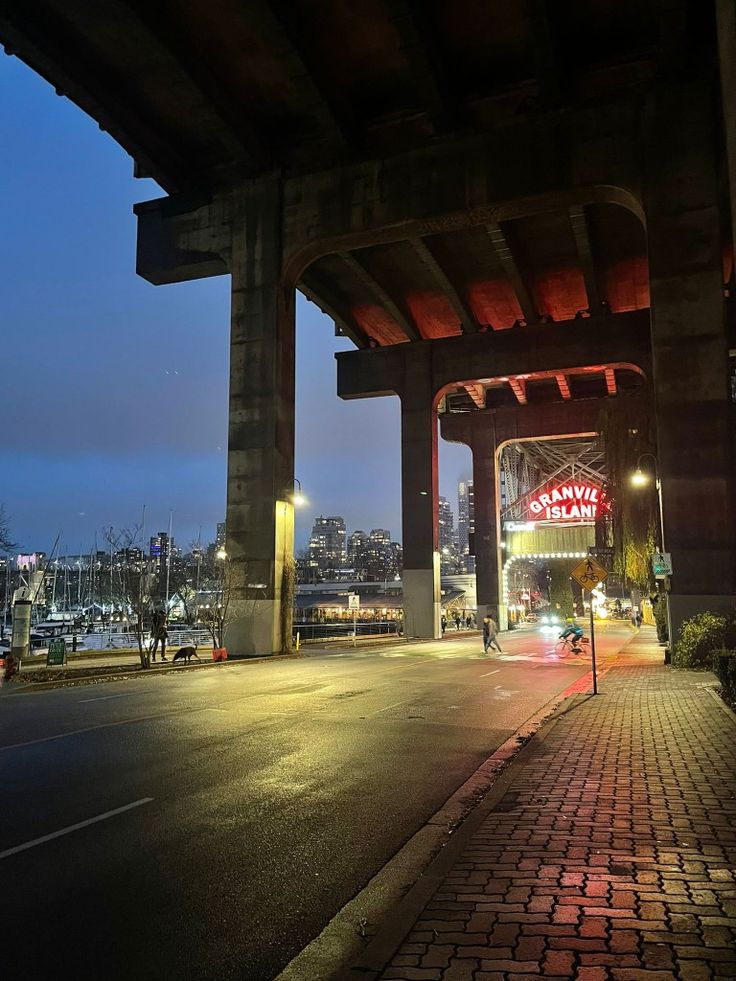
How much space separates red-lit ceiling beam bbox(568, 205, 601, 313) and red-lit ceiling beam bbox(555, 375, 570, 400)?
9.02 meters

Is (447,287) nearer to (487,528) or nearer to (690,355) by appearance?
(690,355)

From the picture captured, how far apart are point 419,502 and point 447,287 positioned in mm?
12599

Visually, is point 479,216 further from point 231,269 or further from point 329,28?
point 231,269

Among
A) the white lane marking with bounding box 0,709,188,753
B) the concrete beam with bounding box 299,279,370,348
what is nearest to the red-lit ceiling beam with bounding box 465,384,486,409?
the concrete beam with bounding box 299,279,370,348

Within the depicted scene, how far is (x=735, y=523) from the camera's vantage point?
22.4 meters

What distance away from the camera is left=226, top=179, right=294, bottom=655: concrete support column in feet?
89.2

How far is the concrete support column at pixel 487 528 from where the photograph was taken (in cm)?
5428

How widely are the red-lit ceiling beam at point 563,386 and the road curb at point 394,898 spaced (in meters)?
42.8

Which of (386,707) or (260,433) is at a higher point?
(260,433)

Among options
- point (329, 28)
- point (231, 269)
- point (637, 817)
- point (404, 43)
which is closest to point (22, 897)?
point (637, 817)

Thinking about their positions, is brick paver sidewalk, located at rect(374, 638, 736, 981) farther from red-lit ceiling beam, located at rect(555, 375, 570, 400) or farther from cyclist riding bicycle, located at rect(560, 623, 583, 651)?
red-lit ceiling beam, located at rect(555, 375, 570, 400)

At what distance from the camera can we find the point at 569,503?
61219mm

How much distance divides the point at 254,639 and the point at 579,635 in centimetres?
1287

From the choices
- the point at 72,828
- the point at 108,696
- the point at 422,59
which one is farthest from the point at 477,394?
the point at 72,828
